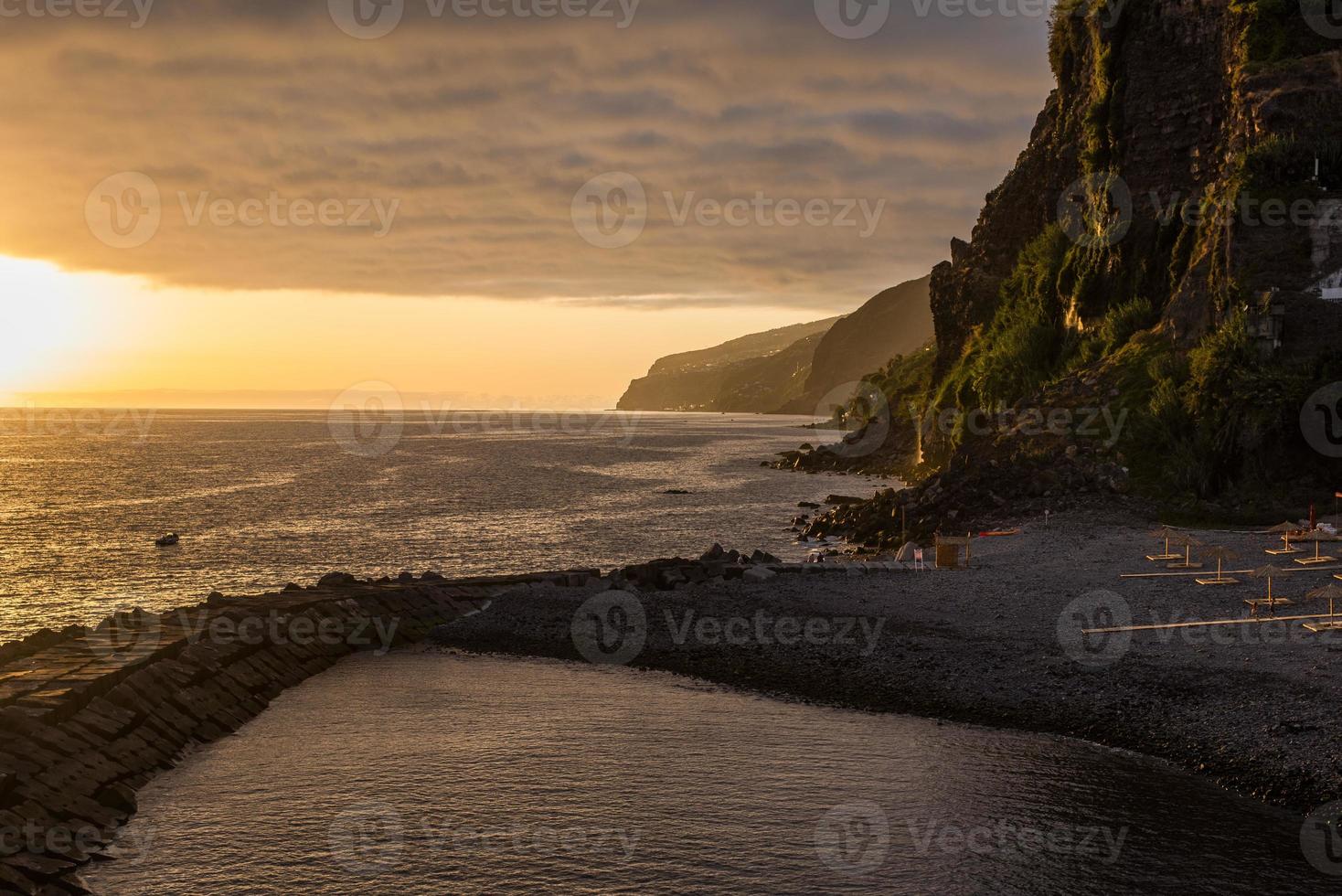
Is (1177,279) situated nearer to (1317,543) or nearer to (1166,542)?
(1166,542)

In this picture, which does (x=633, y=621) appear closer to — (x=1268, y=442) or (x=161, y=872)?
(x=161, y=872)

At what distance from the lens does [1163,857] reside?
1942 centimetres

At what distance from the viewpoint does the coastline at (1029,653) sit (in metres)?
24.1

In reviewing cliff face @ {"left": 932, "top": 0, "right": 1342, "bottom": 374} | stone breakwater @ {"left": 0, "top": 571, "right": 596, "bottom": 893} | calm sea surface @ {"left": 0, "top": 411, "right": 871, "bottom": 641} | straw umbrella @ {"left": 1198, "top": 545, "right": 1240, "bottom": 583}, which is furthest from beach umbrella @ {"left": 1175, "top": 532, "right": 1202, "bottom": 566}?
stone breakwater @ {"left": 0, "top": 571, "right": 596, "bottom": 893}

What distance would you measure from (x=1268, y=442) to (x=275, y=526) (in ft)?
224

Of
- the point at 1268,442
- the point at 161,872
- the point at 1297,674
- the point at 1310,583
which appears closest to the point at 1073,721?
the point at 1297,674

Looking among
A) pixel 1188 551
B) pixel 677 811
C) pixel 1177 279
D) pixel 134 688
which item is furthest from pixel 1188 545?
pixel 134 688

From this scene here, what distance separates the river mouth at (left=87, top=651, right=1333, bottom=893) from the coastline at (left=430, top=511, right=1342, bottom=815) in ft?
4.22

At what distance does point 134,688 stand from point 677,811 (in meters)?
14.9

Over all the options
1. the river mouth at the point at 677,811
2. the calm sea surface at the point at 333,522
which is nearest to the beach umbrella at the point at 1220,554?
the river mouth at the point at 677,811

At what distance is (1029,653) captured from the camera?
30.8m

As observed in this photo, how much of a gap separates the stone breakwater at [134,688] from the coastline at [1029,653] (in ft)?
12.2

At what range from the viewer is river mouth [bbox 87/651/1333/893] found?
19.0 metres

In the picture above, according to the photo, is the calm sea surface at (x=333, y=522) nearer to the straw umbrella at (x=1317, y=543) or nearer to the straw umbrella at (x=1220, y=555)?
the straw umbrella at (x=1220, y=555)
